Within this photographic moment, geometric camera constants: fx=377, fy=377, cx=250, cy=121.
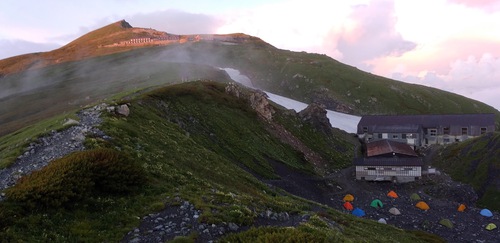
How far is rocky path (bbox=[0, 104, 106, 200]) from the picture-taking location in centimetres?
2399

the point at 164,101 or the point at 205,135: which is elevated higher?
the point at 164,101

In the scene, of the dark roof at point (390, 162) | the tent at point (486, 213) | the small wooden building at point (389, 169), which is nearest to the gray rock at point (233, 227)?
the tent at point (486, 213)

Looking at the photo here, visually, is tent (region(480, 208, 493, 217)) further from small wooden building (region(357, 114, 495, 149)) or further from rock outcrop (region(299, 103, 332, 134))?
small wooden building (region(357, 114, 495, 149))

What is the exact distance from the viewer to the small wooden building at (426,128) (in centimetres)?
11194

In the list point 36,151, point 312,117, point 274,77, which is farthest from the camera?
point 274,77

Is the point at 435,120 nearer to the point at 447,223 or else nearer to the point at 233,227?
the point at 447,223

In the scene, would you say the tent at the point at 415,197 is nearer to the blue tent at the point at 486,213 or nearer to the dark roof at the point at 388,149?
the blue tent at the point at 486,213

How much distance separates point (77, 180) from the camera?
20.2 metres

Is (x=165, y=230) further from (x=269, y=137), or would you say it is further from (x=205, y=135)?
(x=269, y=137)

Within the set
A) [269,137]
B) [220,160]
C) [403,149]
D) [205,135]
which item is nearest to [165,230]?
[220,160]

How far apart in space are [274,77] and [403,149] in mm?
110719

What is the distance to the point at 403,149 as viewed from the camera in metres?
91.2

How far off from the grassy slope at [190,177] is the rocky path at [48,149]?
149cm

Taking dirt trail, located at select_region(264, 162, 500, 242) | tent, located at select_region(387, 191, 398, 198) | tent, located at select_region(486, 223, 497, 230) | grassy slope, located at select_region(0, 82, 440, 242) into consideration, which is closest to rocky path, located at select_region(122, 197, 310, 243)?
grassy slope, located at select_region(0, 82, 440, 242)
